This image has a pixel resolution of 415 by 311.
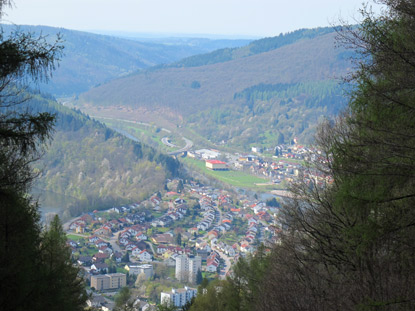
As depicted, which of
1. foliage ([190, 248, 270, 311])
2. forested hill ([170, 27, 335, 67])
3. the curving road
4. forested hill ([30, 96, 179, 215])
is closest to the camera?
foliage ([190, 248, 270, 311])

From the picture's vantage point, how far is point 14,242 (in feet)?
19.4

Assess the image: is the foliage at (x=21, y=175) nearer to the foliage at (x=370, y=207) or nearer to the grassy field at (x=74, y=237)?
the foliage at (x=370, y=207)

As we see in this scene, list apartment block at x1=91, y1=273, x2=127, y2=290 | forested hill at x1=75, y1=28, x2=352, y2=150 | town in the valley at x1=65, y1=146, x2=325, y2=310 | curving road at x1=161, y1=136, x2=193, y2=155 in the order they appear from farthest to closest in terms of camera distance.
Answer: forested hill at x1=75, y1=28, x2=352, y2=150
curving road at x1=161, y1=136, x2=193, y2=155
town in the valley at x1=65, y1=146, x2=325, y2=310
apartment block at x1=91, y1=273, x2=127, y2=290

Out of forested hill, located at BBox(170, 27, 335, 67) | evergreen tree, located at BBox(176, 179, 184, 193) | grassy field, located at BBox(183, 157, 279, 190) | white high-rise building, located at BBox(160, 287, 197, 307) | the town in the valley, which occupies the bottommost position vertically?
grassy field, located at BBox(183, 157, 279, 190)

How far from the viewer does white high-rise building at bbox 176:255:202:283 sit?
90.4ft

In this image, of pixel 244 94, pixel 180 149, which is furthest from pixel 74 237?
pixel 244 94

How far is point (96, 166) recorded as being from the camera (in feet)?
189

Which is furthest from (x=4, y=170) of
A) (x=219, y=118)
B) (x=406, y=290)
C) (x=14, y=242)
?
(x=219, y=118)

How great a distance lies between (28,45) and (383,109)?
3038 millimetres

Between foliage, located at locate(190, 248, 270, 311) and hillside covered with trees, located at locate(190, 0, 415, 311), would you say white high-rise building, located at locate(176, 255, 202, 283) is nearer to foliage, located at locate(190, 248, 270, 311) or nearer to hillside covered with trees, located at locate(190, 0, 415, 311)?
foliage, located at locate(190, 248, 270, 311)

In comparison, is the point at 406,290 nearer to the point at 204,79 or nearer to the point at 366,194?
the point at 366,194

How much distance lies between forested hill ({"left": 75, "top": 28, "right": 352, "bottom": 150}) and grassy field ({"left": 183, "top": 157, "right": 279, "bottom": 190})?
16.5 metres

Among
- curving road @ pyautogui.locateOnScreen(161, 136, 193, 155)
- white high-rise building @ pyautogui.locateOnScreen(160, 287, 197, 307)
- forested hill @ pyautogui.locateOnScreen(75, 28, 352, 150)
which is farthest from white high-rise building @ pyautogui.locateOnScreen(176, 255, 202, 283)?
forested hill @ pyautogui.locateOnScreen(75, 28, 352, 150)

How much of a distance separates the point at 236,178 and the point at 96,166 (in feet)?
47.1
